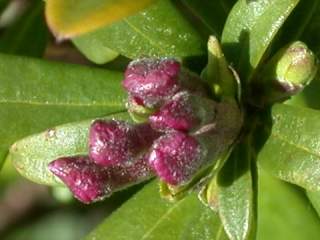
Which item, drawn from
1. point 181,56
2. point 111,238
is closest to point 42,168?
point 111,238

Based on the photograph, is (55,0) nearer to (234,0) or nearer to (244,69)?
(244,69)

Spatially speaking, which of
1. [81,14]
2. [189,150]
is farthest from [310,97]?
[81,14]

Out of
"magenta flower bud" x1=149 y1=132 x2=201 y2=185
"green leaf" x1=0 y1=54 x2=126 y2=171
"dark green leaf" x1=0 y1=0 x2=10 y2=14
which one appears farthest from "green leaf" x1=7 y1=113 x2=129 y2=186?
"dark green leaf" x1=0 y1=0 x2=10 y2=14

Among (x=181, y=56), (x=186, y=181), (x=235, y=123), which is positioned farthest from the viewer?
(x=181, y=56)

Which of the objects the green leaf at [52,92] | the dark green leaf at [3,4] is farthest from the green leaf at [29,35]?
the green leaf at [52,92]

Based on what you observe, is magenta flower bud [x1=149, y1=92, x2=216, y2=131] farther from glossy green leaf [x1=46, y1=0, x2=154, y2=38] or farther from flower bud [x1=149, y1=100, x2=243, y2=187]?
glossy green leaf [x1=46, y1=0, x2=154, y2=38]

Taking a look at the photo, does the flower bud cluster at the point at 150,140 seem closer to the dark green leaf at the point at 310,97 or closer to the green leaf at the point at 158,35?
the green leaf at the point at 158,35
